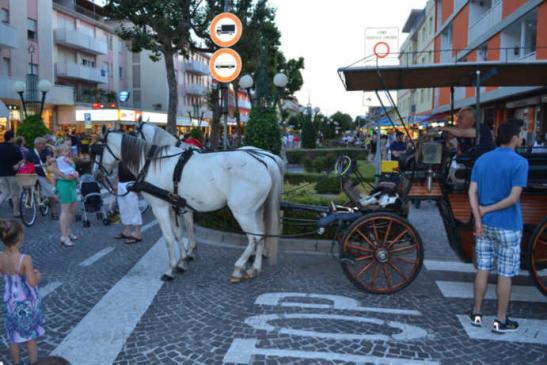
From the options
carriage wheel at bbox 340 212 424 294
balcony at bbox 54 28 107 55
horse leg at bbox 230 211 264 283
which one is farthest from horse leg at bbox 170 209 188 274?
balcony at bbox 54 28 107 55

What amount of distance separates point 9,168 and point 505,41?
19.5 meters

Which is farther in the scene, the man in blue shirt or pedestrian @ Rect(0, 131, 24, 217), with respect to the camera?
pedestrian @ Rect(0, 131, 24, 217)

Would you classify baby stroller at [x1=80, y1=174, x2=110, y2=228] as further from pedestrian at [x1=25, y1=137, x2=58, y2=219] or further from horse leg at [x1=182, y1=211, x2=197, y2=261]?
horse leg at [x1=182, y1=211, x2=197, y2=261]

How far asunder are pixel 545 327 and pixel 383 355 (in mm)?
1745

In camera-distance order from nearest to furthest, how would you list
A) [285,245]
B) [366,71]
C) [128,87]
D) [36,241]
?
[366,71] → [285,245] → [36,241] → [128,87]

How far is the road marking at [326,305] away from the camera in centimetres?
486

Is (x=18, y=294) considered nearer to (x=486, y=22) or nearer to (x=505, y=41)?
(x=505, y=41)

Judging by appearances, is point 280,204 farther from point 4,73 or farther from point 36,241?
point 4,73

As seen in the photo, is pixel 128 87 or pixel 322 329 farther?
pixel 128 87

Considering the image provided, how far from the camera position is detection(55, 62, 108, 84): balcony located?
120ft

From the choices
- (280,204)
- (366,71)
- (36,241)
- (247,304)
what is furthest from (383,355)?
(36,241)

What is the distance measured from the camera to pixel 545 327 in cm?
445

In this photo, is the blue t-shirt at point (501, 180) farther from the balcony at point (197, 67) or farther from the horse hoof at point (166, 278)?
the balcony at point (197, 67)

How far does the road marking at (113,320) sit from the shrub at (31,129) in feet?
44.2
